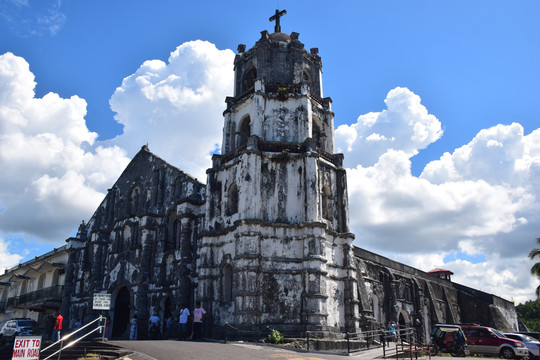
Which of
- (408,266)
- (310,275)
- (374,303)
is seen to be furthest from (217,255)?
(408,266)

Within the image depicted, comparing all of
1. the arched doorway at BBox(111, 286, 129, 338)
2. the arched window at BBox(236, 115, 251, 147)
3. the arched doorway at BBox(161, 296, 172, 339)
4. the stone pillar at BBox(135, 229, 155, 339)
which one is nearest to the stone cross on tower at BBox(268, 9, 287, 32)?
the arched window at BBox(236, 115, 251, 147)

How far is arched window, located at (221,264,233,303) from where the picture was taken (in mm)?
20250

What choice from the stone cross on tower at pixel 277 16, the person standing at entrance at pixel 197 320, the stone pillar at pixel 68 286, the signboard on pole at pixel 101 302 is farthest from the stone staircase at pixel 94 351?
the stone cross on tower at pixel 277 16

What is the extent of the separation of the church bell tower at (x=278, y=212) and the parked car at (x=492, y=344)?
204 inches

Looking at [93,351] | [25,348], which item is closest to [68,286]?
[93,351]

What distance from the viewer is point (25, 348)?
895cm

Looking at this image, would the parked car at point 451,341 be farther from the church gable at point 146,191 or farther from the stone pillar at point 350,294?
the church gable at point 146,191

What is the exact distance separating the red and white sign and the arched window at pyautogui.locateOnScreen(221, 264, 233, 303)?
37.7 feet

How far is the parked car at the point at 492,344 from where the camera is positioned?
62.0ft

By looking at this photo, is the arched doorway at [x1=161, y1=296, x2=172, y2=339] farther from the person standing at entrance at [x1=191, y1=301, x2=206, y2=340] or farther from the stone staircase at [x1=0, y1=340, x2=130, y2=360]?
the stone staircase at [x1=0, y1=340, x2=130, y2=360]

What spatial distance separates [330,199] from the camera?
72.7 feet

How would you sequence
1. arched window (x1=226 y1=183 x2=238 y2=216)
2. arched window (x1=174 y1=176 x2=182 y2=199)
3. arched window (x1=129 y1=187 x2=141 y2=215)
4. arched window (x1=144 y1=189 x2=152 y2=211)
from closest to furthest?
arched window (x1=226 y1=183 x2=238 y2=216)
arched window (x1=174 y1=176 x2=182 y2=199)
arched window (x1=144 y1=189 x2=152 y2=211)
arched window (x1=129 y1=187 x2=141 y2=215)

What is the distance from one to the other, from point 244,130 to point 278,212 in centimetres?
597

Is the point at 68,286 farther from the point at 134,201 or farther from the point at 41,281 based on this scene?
the point at 41,281
